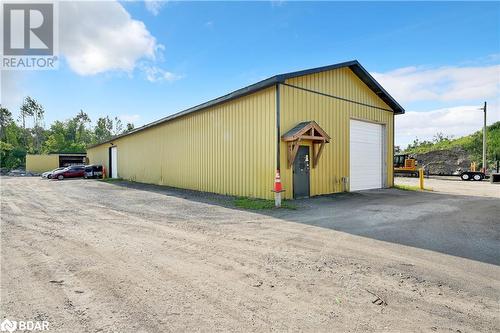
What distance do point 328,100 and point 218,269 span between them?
1011cm

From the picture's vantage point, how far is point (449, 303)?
9.49ft

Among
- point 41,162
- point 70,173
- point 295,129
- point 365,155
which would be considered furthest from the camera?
point 41,162

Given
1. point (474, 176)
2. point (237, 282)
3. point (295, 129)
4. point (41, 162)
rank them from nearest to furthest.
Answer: point (237, 282)
point (295, 129)
point (474, 176)
point (41, 162)

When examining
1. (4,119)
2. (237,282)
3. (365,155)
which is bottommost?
(237,282)

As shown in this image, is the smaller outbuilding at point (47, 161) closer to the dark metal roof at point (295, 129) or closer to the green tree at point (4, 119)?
the green tree at point (4, 119)

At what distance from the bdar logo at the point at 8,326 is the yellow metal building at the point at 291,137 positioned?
790cm

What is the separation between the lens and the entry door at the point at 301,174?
1055 centimetres

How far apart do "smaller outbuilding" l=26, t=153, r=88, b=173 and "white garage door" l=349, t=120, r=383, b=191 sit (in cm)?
3830

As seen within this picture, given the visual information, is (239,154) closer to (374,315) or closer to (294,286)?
(294,286)

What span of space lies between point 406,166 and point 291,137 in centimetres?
2106

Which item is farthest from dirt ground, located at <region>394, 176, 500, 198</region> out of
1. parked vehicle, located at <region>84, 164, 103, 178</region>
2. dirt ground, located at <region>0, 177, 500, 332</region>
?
parked vehicle, located at <region>84, 164, 103, 178</region>

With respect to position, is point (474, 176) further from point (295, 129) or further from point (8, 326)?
point (8, 326)

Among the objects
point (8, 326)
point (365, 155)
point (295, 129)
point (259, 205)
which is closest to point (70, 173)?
point (259, 205)

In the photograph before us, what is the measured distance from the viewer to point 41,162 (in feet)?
133
